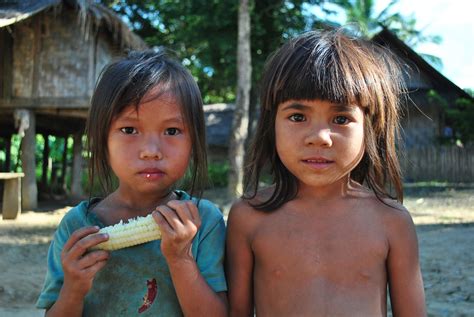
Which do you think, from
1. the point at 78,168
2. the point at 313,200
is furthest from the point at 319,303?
the point at 78,168

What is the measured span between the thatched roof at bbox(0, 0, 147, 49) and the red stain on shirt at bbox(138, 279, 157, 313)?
29.8 ft

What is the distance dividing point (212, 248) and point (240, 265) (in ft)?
0.37

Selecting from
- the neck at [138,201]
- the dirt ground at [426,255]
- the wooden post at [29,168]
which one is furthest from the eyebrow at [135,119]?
the wooden post at [29,168]

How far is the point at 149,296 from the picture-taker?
4.95ft

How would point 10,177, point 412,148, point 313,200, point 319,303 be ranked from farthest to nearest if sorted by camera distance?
1. point 412,148
2. point 10,177
3. point 313,200
4. point 319,303

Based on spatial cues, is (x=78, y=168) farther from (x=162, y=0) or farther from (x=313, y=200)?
(x=313, y=200)

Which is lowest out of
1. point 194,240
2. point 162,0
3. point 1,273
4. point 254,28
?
point 1,273

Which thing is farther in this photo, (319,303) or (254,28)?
(254,28)

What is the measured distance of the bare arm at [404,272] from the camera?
1547 millimetres

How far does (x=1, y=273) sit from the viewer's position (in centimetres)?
532

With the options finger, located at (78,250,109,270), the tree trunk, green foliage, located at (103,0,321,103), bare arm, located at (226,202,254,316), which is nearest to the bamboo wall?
green foliage, located at (103,0,321,103)

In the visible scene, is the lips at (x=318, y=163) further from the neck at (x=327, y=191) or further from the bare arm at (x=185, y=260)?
the bare arm at (x=185, y=260)

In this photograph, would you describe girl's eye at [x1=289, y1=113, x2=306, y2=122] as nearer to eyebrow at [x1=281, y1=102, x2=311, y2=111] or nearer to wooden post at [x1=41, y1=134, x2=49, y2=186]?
eyebrow at [x1=281, y1=102, x2=311, y2=111]

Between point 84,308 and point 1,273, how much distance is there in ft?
14.2
